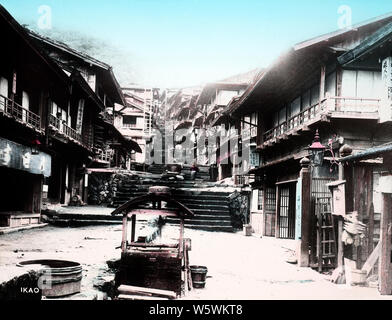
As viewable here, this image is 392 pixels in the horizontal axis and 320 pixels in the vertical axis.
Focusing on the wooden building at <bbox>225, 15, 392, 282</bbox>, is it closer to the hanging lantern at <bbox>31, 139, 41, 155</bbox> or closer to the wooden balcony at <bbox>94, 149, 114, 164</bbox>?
the hanging lantern at <bbox>31, 139, 41, 155</bbox>

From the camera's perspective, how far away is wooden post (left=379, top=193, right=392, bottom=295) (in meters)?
6.88

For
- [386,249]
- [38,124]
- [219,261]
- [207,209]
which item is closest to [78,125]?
[38,124]

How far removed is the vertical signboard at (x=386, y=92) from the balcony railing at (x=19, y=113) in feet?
45.1

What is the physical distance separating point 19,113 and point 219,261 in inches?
390

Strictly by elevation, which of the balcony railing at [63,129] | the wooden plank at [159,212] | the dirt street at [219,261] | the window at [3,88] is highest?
the window at [3,88]

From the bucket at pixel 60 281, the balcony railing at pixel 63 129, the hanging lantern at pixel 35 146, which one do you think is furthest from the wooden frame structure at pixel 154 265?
the balcony railing at pixel 63 129

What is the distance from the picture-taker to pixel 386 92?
13.1 meters

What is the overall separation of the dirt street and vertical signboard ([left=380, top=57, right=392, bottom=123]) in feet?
20.8

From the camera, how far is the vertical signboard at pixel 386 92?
12852mm

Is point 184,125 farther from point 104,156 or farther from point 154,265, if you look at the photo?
point 154,265

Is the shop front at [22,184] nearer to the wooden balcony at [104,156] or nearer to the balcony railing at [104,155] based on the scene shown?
the wooden balcony at [104,156]
